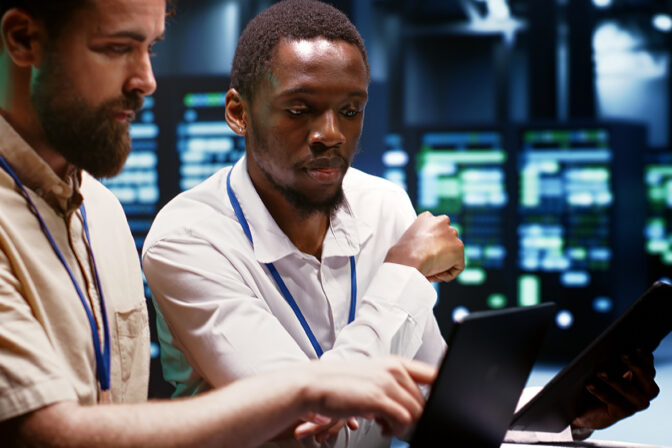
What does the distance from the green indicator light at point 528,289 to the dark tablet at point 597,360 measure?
154 inches

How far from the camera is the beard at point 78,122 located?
1.01m

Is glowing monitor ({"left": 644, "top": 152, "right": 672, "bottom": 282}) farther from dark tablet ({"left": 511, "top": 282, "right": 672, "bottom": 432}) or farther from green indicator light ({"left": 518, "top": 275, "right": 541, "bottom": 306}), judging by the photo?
dark tablet ({"left": 511, "top": 282, "right": 672, "bottom": 432})

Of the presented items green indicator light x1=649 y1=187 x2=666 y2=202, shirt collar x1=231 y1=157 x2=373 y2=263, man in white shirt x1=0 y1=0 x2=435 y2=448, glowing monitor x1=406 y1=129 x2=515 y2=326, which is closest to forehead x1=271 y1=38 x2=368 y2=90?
shirt collar x1=231 y1=157 x2=373 y2=263

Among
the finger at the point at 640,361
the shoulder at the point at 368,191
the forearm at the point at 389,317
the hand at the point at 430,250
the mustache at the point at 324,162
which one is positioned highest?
the mustache at the point at 324,162

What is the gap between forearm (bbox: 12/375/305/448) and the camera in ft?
2.82

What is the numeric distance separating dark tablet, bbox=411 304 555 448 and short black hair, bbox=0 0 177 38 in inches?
25.0

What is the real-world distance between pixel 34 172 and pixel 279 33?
63 cm

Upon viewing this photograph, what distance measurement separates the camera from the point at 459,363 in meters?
0.87

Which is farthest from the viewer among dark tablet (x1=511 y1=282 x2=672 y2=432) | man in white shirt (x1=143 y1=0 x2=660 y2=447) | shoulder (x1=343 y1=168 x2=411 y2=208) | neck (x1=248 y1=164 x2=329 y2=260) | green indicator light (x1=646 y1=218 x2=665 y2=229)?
green indicator light (x1=646 y1=218 x2=665 y2=229)

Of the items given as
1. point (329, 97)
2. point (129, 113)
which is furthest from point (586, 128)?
point (129, 113)

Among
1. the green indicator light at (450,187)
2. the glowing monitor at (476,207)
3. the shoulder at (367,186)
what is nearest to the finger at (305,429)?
the shoulder at (367,186)

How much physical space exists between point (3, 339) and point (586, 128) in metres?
4.83

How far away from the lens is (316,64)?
144cm

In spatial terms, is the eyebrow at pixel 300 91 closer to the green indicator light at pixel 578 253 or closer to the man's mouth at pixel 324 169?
the man's mouth at pixel 324 169
